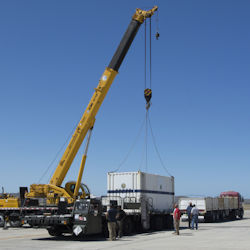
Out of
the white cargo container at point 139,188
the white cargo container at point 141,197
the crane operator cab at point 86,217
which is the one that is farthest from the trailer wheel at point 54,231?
the white cargo container at point 139,188

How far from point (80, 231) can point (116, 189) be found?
19.8ft

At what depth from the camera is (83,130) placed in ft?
67.7

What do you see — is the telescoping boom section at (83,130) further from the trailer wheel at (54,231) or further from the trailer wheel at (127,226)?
the trailer wheel at (127,226)

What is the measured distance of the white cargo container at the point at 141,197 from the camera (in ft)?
70.5

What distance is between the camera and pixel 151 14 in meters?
22.7

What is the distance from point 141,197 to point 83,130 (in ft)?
15.7

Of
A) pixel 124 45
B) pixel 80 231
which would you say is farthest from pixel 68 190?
pixel 124 45

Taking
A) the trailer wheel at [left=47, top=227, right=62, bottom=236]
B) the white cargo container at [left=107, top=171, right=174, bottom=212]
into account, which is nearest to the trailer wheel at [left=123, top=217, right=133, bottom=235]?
the white cargo container at [left=107, top=171, right=174, bottom=212]

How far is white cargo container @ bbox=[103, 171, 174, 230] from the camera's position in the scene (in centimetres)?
2150

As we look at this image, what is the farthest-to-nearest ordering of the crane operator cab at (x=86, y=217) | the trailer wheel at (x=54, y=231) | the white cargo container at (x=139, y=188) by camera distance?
the white cargo container at (x=139, y=188) < the trailer wheel at (x=54, y=231) < the crane operator cab at (x=86, y=217)

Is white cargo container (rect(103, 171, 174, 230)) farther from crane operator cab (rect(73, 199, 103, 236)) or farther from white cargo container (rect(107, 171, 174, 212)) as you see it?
crane operator cab (rect(73, 199, 103, 236))

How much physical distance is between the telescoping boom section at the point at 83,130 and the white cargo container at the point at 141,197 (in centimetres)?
288

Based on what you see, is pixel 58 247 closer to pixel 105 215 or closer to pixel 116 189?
pixel 105 215

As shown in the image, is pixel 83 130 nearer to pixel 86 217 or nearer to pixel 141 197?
pixel 141 197
